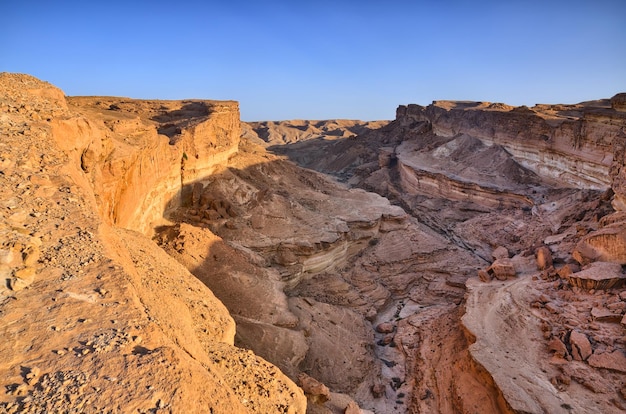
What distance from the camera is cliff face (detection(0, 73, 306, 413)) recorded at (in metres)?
3.12

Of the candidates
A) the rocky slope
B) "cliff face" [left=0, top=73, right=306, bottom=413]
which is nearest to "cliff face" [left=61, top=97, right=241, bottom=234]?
"cliff face" [left=0, top=73, right=306, bottom=413]

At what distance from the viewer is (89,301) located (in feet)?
12.7

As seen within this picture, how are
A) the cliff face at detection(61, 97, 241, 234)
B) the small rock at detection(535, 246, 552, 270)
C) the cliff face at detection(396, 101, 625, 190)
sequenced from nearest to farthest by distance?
the cliff face at detection(61, 97, 241, 234) < the small rock at detection(535, 246, 552, 270) < the cliff face at detection(396, 101, 625, 190)

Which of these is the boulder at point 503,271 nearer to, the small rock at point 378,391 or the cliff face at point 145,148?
the small rock at point 378,391

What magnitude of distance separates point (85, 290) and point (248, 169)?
13667mm

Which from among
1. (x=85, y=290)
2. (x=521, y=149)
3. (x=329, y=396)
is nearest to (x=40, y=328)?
(x=85, y=290)

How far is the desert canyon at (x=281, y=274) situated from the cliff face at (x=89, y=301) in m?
0.02

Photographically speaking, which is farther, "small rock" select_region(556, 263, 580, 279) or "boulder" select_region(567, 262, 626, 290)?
"small rock" select_region(556, 263, 580, 279)

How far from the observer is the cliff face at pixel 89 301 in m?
3.12

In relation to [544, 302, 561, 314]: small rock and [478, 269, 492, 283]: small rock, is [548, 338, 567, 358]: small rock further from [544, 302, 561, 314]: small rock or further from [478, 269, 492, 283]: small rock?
[478, 269, 492, 283]: small rock

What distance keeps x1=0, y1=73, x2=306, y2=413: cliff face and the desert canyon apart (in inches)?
0.8

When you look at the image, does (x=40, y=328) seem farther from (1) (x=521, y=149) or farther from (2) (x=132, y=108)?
(1) (x=521, y=149)

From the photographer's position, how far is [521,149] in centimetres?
2298

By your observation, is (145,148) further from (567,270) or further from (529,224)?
(529,224)
